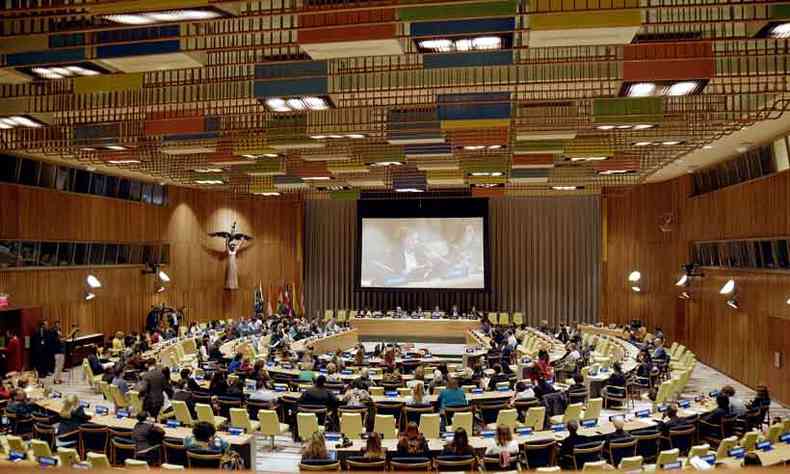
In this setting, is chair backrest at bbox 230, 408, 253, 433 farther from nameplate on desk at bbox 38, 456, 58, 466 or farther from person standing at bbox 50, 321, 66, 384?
person standing at bbox 50, 321, 66, 384

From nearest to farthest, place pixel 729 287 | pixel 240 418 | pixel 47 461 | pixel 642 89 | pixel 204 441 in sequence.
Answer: pixel 47 461, pixel 204 441, pixel 642 89, pixel 240 418, pixel 729 287

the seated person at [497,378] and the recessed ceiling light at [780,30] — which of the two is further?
the seated person at [497,378]

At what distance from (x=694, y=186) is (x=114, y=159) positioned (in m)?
18.4

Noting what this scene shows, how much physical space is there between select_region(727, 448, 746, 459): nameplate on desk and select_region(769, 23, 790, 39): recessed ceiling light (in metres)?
5.04

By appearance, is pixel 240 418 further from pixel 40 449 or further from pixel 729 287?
pixel 729 287

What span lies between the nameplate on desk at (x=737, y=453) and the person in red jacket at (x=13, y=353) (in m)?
17.6

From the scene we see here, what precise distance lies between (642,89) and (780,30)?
2203mm

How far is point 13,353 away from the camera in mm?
19953

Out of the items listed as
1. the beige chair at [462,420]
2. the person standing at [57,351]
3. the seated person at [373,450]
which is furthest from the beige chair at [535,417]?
the person standing at [57,351]

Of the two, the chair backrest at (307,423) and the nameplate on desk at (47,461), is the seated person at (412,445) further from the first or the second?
the nameplate on desk at (47,461)

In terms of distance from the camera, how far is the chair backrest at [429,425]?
11742mm

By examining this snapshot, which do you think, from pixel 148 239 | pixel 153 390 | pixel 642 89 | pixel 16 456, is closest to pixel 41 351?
pixel 148 239

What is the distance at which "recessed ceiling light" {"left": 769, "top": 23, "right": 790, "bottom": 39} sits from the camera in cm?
809

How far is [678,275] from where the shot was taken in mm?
26234
